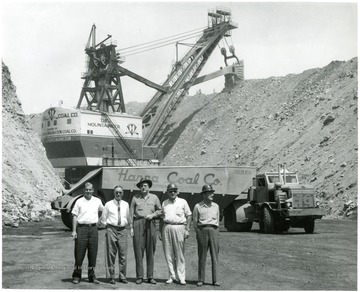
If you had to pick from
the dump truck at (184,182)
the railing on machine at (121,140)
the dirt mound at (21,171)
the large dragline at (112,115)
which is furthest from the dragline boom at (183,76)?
the dump truck at (184,182)

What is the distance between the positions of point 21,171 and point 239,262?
56.9 feet

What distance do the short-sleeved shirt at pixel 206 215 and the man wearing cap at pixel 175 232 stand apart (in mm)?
178

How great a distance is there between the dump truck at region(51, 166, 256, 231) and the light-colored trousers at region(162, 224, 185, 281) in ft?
31.5

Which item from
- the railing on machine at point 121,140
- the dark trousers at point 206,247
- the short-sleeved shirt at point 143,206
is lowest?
the dark trousers at point 206,247

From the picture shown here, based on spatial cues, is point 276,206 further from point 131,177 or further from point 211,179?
point 131,177

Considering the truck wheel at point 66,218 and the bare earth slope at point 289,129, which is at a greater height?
the bare earth slope at point 289,129

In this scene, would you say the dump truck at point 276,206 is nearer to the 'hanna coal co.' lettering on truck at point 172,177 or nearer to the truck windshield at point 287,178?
the truck windshield at point 287,178

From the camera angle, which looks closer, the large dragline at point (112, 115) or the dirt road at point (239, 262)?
the dirt road at point (239, 262)

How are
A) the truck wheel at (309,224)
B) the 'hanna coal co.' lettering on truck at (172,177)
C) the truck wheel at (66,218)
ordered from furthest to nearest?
the truck wheel at (66,218) → the 'hanna coal co.' lettering on truck at (172,177) → the truck wheel at (309,224)

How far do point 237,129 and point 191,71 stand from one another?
24.3 ft

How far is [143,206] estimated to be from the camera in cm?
887

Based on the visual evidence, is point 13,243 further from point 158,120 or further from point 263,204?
point 158,120

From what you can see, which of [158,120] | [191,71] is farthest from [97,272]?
[191,71]

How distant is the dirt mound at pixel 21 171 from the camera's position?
2091 centimetres
